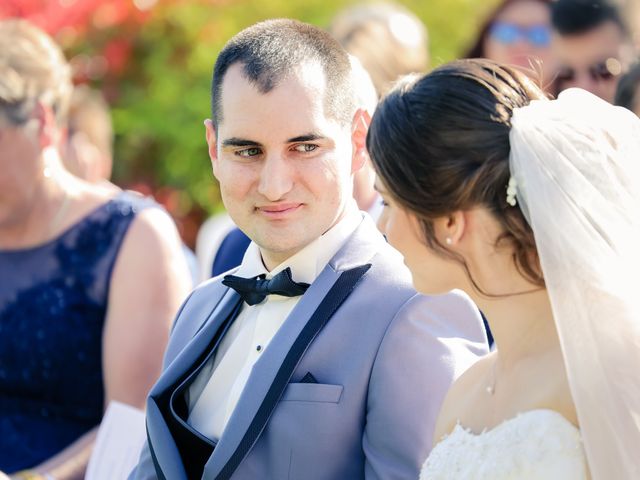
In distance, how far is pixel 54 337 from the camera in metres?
4.31

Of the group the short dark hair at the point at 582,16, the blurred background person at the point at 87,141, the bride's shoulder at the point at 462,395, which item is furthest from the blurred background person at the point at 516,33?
the bride's shoulder at the point at 462,395

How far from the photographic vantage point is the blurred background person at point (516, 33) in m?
5.47

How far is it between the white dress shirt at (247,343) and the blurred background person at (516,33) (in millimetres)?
2565

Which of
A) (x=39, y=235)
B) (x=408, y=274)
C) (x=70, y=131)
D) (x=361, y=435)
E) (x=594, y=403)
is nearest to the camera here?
(x=594, y=403)

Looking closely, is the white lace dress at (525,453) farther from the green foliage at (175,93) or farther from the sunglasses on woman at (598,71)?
the green foliage at (175,93)

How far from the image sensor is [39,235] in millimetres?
4441

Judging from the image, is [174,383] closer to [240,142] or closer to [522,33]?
[240,142]

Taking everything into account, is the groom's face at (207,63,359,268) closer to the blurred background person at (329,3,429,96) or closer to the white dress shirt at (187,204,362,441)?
the white dress shirt at (187,204,362,441)

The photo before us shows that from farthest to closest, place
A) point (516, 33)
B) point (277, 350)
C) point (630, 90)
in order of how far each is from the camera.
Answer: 1. point (516, 33)
2. point (630, 90)
3. point (277, 350)

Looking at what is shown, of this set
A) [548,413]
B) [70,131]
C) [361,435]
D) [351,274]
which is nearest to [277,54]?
[351,274]

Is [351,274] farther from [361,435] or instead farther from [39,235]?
[39,235]

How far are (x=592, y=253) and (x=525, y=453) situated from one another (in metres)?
0.46

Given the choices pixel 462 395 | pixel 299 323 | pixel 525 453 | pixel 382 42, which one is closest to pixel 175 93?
pixel 382 42

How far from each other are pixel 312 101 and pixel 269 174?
0.80 ft
